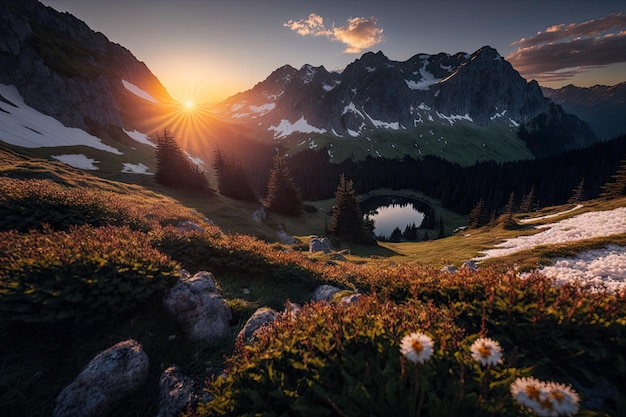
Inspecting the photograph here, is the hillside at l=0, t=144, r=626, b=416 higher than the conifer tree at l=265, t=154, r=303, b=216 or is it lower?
higher

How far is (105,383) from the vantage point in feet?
15.5

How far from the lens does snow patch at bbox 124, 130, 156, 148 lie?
95688 mm

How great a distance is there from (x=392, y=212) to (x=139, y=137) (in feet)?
421

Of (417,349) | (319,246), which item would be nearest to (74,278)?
(417,349)

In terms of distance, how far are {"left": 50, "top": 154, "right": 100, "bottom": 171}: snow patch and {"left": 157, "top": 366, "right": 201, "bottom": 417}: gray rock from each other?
2074 inches

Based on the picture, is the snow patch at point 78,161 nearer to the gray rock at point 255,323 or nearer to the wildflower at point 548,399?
the gray rock at point 255,323

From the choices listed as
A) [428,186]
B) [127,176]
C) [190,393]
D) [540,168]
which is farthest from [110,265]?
[540,168]

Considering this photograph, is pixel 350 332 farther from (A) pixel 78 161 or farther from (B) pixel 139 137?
(B) pixel 139 137

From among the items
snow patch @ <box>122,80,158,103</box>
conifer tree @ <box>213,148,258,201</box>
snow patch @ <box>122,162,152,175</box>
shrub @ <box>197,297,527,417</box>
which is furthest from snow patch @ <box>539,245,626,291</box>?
snow patch @ <box>122,80,158,103</box>

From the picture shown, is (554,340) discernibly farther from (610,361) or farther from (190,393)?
(190,393)

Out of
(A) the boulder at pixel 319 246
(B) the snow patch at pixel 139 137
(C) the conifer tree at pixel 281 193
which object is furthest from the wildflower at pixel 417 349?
(B) the snow patch at pixel 139 137

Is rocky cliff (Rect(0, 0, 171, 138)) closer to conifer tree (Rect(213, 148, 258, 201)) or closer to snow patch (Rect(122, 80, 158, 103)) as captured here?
conifer tree (Rect(213, 148, 258, 201))

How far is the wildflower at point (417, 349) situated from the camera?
2.69 m

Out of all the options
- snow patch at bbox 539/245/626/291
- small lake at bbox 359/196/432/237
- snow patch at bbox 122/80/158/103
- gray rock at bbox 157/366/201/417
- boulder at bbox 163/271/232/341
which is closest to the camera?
gray rock at bbox 157/366/201/417
